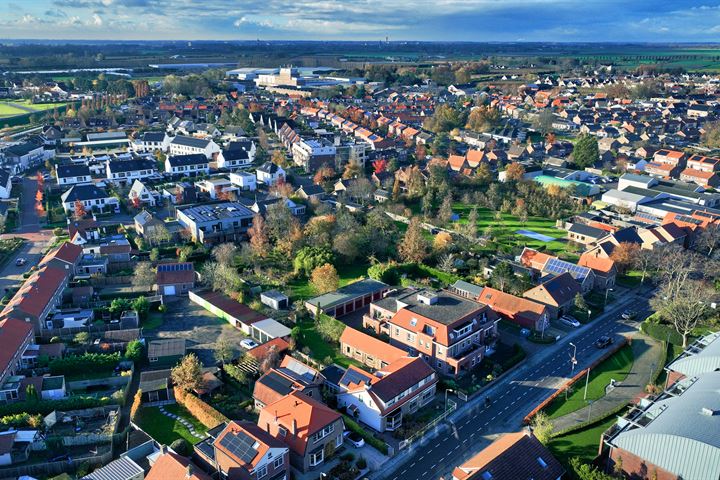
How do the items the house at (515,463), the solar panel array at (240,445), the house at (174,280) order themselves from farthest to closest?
the house at (174,280), the solar panel array at (240,445), the house at (515,463)

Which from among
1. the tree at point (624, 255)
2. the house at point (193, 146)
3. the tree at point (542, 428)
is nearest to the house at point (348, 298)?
the tree at point (542, 428)

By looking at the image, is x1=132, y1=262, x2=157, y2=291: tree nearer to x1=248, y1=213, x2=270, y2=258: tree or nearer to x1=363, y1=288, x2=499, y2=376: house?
x1=248, y1=213, x2=270, y2=258: tree

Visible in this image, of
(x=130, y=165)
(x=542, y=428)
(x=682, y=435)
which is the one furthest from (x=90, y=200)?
(x=682, y=435)

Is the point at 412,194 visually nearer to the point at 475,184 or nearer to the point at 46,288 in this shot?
the point at 475,184

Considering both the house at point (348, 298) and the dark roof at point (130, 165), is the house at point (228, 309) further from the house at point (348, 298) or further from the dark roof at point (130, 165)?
the dark roof at point (130, 165)

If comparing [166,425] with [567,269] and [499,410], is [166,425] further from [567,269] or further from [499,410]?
[567,269]

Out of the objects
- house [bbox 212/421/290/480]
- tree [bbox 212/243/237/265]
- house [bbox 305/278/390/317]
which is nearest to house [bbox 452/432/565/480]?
house [bbox 212/421/290/480]
